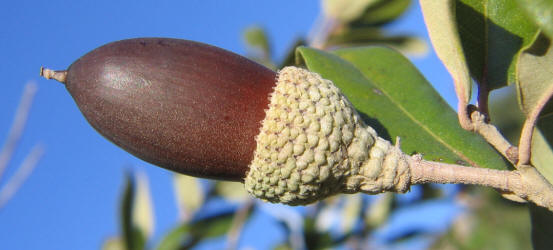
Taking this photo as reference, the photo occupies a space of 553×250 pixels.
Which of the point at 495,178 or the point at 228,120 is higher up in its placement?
the point at 228,120

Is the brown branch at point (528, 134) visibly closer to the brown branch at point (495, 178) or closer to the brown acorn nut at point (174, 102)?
→ the brown branch at point (495, 178)

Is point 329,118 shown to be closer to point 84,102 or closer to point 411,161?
point 411,161

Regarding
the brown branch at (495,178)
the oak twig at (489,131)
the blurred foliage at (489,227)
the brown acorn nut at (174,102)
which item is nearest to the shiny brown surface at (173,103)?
the brown acorn nut at (174,102)

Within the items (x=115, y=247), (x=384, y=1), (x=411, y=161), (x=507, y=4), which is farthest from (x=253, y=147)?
(x=115, y=247)

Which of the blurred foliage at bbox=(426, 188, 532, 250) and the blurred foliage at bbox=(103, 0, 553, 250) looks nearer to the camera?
the blurred foliage at bbox=(103, 0, 553, 250)

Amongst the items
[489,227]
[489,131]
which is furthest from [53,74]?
[489,227]

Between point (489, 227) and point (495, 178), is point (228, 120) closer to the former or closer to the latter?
point (495, 178)

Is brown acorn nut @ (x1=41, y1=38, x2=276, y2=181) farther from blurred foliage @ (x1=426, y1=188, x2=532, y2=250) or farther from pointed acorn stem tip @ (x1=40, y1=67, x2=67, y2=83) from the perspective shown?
blurred foliage @ (x1=426, y1=188, x2=532, y2=250)

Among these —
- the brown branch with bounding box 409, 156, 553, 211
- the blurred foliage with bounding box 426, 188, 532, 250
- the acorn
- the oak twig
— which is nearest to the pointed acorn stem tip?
the acorn
